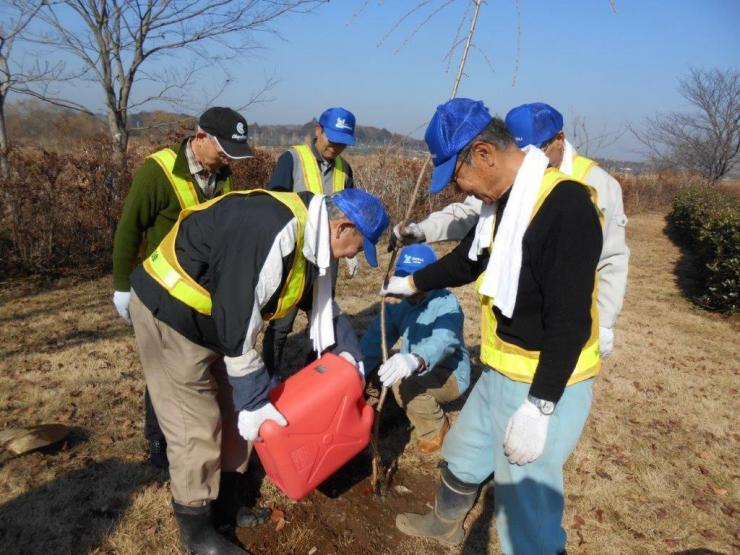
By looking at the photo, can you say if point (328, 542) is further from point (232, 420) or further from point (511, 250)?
point (511, 250)

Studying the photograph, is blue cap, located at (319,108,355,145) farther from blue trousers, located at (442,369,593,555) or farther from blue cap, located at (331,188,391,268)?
blue trousers, located at (442,369,593,555)

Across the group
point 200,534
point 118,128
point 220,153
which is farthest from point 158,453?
point 118,128

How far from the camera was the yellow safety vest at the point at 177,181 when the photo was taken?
2494mm

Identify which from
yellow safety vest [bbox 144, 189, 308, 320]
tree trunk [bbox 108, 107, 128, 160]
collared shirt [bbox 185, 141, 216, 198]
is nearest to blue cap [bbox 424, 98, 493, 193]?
yellow safety vest [bbox 144, 189, 308, 320]

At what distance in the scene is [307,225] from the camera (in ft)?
5.83

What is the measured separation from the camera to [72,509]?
252 centimetres

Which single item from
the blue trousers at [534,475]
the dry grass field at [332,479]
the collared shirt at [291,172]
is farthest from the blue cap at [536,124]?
the dry grass field at [332,479]

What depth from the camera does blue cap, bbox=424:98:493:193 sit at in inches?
62.2

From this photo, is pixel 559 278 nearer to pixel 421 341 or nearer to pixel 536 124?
pixel 536 124

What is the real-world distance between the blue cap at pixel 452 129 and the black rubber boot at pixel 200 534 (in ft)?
5.54

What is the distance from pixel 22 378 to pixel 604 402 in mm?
4613

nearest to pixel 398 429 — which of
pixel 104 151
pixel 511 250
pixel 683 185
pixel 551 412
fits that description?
pixel 551 412

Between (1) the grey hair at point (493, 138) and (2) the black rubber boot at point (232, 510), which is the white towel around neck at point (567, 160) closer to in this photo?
(1) the grey hair at point (493, 138)

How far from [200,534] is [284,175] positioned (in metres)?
2.24
